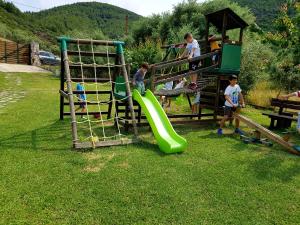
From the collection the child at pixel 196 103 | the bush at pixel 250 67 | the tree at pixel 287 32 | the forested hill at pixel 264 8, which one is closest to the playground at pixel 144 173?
the child at pixel 196 103

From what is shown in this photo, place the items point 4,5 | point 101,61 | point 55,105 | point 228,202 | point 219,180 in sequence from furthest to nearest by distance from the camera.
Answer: point 4,5, point 101,61, point 55,105, point 219,180, point 228,202

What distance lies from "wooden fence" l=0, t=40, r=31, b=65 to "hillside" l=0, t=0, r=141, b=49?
1281 inches

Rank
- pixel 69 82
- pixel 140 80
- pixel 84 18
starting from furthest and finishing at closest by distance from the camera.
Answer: pixel 84 18 → pixel 140 80 → pixel 69 82

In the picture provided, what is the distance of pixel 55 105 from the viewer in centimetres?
1272

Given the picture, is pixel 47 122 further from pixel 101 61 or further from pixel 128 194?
pixel 101 61

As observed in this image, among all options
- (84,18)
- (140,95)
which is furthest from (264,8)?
(84,18)

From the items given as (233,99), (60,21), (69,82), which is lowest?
(233,99)

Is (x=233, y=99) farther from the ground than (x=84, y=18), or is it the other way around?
(x=84, y=18)

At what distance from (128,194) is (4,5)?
101539mm

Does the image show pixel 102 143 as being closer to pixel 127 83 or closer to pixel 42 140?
pixel 42 140

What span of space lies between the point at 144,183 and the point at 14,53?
3486 cm

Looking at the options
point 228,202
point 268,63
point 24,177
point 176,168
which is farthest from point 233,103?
point 268,63

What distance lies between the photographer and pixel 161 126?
7.49m

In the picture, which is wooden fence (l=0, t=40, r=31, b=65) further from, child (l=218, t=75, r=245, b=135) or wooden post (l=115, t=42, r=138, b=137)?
child (l=218, t=75, r=245, b=135)
